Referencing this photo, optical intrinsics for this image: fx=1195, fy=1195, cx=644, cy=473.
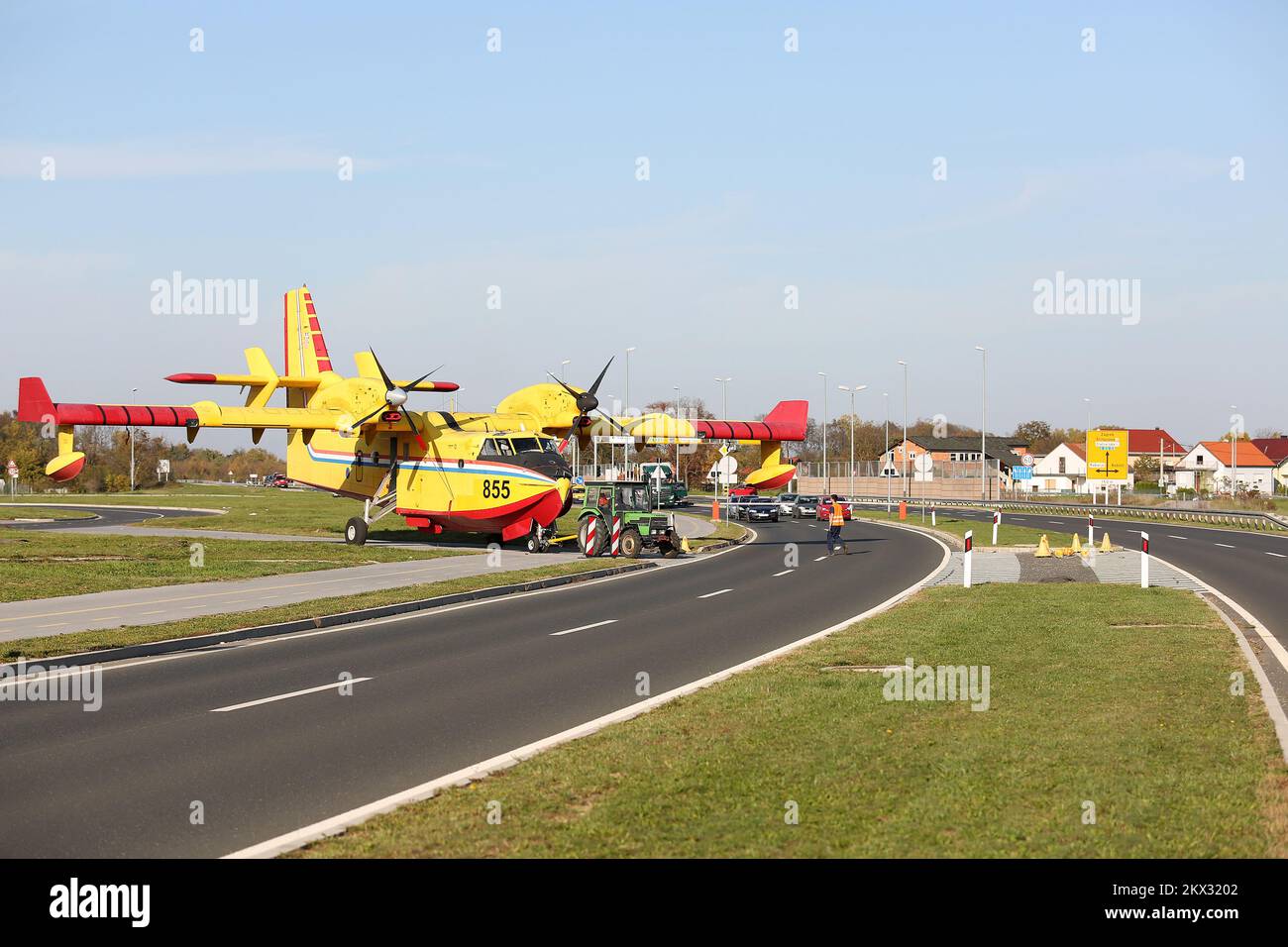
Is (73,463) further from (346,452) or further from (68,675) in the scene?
(68,675)

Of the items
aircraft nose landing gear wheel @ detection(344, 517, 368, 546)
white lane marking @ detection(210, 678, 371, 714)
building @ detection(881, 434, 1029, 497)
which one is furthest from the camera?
building @ detection(881, 434, 1029, 497)

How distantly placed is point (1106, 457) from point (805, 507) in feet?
60.0

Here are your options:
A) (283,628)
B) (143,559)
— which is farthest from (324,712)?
(143,559)

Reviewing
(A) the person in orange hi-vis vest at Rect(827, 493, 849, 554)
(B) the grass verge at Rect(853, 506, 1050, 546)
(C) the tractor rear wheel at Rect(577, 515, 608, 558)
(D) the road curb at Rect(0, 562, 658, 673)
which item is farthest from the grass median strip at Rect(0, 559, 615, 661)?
(B) the grass verge at Rect(853, 506, 1050, 546)

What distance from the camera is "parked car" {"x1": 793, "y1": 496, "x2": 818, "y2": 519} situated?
2766 inches

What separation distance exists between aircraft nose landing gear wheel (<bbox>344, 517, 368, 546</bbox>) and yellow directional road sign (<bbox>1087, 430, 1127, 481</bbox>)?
35602 millimetres

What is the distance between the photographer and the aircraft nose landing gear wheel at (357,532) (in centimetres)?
3822

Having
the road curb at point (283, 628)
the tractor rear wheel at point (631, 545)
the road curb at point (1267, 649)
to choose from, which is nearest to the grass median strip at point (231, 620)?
the road curb at point (283, 628)

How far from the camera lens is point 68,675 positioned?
13875mm

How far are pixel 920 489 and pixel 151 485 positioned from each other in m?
77.6

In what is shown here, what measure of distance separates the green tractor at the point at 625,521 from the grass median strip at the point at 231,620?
704 centimetres

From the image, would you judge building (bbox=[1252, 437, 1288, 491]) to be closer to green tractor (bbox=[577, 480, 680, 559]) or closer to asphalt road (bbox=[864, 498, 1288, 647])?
asphalt road (bbox=[864, 498, 1288, 647])

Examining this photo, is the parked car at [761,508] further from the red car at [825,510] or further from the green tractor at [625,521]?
the green tractor at [625,521]
